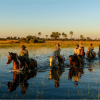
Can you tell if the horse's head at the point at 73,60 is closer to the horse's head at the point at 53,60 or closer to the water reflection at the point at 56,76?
the horse's head at the point at 53,60

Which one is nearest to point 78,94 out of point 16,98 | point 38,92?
point 38,92

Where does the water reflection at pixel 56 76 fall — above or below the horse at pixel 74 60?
below

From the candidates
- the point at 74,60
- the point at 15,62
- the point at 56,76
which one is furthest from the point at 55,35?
the point at 56,76

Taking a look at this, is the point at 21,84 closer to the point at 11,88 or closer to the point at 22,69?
the point at 11,88

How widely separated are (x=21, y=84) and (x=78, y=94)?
3246 millimetres

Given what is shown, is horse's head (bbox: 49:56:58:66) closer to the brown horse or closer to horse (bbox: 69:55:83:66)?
horse (bbox: 69:55:83:66)

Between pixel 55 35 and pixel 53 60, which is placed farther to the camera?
pixel 55 35

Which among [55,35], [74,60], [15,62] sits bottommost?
[74,60]

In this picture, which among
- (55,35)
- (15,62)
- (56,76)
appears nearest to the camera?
(56,76)

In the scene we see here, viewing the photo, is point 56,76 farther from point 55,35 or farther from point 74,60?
point 55,35

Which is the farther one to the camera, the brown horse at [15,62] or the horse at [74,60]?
the horse at [74,60]

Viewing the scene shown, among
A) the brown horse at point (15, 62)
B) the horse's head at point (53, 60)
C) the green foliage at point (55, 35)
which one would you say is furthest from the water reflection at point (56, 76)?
the green foliage at point (55, 35)

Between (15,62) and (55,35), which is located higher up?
(55,35)

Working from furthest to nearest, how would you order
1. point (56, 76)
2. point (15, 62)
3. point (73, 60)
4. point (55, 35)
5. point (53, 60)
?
1. point (55, 35)
2. point (73, 60)
3. point (53, 60)
4. point (15, 62)
5. point (56, 76)
